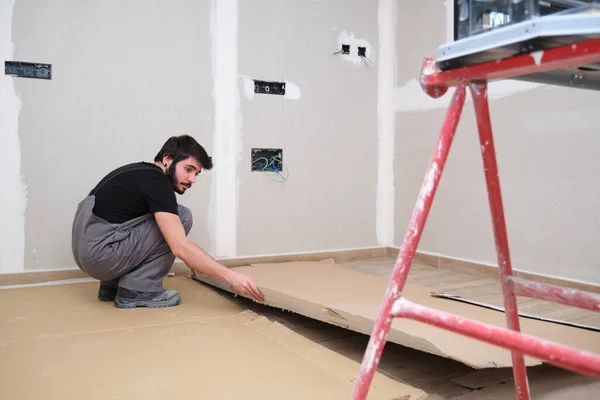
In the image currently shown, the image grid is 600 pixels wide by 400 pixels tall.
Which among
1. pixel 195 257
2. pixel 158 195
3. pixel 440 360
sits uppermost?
pixel 158 195

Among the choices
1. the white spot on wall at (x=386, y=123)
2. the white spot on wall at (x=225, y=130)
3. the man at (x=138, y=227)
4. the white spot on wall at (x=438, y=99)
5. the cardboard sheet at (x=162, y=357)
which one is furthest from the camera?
the white spot on wall at (x=386, y=123)

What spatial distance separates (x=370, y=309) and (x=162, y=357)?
75cm

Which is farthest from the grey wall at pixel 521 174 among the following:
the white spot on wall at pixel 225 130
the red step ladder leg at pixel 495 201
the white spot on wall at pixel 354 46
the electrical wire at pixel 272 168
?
the red step ladder leg at pixel 495 201

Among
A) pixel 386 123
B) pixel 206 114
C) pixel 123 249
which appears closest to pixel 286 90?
pixel 206 114

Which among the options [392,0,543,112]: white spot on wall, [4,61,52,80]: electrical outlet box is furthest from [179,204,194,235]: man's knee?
[392,0,543,112]: white spot on wall

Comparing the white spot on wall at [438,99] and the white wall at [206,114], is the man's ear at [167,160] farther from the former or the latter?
the white spot on wall at [438,99]

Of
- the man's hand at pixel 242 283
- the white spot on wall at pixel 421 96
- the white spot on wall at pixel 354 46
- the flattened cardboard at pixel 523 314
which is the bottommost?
the flattened cardboard at pixel 523 314

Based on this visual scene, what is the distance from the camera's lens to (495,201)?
3.20ft

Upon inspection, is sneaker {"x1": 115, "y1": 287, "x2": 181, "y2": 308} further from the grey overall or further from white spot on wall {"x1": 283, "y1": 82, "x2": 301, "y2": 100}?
white spot on wall {"x1": 283, "y1": 82, "x2": 301, "y2": 100}

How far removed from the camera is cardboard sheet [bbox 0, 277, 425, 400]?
1371 millimetres

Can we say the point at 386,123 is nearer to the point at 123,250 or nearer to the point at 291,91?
the point at 291,91

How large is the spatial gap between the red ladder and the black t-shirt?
1.42 metres

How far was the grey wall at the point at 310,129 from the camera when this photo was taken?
3256 millimetres

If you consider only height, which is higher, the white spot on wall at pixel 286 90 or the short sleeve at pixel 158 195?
the white spot on wall at pixel 286 90
